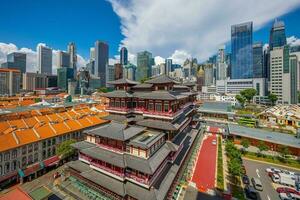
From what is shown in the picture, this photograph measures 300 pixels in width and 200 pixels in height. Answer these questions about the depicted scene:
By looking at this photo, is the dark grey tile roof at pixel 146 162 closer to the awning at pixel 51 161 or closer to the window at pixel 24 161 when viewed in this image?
the awning at pixel 51 161

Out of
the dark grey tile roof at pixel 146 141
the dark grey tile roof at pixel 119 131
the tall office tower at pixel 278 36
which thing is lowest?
the dark grey tile roof at pixel 146 141

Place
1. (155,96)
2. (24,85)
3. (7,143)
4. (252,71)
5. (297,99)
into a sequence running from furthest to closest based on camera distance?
(24,85) < (252,71) < (297,99) < (7,143) < (155,96)

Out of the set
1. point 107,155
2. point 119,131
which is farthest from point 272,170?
point 107,155

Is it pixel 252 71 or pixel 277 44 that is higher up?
pixel 277 44

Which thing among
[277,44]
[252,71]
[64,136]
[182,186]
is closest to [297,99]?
[252,71]

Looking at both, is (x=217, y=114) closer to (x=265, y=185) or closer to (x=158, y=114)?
(x=265, y=185)

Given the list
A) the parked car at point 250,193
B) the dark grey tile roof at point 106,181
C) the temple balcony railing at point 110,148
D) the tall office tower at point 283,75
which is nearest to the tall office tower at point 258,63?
the tall office tower at point 283,75
